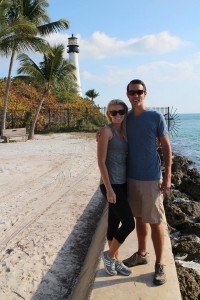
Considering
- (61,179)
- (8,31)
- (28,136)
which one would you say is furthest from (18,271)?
(28,136)

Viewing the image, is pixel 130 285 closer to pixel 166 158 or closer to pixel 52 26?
pixel 166 158

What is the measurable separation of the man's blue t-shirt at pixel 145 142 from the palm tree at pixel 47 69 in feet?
62.2

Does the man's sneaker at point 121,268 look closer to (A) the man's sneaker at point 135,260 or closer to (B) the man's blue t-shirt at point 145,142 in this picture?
(A) the man's sneaker at point 135,260

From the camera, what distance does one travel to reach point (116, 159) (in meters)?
3.61

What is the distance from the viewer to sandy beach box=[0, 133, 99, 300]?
430 centimetres

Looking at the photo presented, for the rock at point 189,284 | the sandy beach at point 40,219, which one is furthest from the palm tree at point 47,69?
the rock at point 189,284

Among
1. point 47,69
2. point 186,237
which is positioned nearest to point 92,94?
point 47,69

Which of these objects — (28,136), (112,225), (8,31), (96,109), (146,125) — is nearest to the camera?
(146,125)

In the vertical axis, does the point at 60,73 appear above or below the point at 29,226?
above

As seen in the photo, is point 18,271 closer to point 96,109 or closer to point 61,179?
point 61,179

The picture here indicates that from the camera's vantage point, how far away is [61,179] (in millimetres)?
9820

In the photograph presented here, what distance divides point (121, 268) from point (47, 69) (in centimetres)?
2003

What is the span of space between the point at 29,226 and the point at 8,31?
588 inches

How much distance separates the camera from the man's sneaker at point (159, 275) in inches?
141
